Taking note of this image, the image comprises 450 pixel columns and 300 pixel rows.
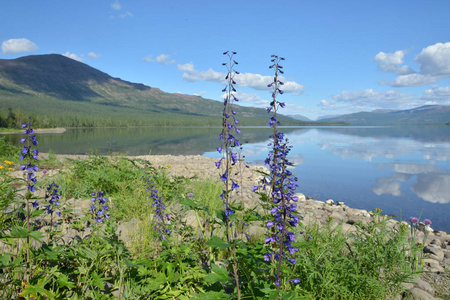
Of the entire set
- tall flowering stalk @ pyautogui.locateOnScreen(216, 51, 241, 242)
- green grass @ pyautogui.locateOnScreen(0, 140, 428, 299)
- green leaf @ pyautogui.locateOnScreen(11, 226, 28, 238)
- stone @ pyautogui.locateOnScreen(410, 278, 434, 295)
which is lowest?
stone @ pyautogui.locateOnScreen(410, 278, 434, 295)

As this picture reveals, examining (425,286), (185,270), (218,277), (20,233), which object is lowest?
(425,286)

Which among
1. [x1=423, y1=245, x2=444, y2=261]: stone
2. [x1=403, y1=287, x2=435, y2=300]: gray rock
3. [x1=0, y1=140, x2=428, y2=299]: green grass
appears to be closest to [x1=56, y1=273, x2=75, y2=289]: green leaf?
[x1=0, y1=140, x2=428, y2=299]: green grass

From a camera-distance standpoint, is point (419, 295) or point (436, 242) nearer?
point (419, 295)

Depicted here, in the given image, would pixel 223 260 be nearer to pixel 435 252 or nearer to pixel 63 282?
pixel 63 282

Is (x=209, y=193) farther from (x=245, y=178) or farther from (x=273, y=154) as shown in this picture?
(x=245, y=178)

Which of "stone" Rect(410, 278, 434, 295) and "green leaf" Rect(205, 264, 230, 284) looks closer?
"green leaf" Rect(205, 264, 230, 284)

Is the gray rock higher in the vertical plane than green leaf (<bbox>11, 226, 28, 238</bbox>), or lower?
lower

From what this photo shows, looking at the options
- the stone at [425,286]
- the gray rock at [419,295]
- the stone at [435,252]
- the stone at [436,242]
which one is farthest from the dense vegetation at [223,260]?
the stone at [436,242]

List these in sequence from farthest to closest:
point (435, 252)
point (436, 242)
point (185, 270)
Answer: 1. point (436, 242)
2. point (435, 252)
3. point (185, 270)

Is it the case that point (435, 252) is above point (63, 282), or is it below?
below

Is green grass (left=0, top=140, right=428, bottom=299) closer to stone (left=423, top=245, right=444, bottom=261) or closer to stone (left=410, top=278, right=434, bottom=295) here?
stone (left=410, top=278, right=434, bottom=295)

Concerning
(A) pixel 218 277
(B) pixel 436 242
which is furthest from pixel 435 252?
(A) pixel 218 277

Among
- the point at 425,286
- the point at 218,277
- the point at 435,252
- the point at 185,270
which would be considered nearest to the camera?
the point at 218,277

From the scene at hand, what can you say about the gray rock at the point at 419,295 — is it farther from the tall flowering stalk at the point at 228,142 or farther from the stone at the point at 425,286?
the tall flowering stalk at the point at 228,142
